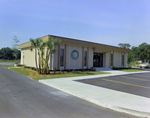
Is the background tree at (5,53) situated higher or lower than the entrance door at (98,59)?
higher

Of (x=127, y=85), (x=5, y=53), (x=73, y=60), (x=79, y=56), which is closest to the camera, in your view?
(x=127, y=85)

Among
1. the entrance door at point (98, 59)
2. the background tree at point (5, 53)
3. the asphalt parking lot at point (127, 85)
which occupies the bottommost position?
the asphalt parking lot at point (127, 85)

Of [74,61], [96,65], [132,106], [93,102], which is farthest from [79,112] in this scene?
[96,65]

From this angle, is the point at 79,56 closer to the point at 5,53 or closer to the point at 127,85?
the point at 127,85

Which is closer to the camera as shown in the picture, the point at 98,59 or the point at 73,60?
the point at 73,60

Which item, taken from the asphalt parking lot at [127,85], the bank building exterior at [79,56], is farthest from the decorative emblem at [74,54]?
the asphalt parking lot at [127,85]

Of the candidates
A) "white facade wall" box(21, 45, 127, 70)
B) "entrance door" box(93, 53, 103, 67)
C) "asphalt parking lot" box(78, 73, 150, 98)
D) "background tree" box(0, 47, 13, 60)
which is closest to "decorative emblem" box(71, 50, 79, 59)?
"white facade wall" box(21, 45, 127, 70)

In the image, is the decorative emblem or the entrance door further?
the entrance door

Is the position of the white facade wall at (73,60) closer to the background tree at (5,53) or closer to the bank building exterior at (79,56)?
Result: the bank building exterior at (79,56)

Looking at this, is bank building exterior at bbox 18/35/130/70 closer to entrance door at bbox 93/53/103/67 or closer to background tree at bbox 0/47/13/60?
entrance door at bbox 93/53/103/67

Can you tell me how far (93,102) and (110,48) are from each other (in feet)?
62.8

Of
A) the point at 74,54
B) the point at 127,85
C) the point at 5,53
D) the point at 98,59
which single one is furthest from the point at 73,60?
the point at 5,53

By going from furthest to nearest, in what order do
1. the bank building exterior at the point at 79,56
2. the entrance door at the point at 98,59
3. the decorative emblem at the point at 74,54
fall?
the entrance door at the point at 98,59, the decorative emblem at the point at 74,54, the bank building exterior at the point at 79,56

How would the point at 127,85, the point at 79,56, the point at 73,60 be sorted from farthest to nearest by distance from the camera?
the point at 79,56 < the point at 73,60 < the point at 127,85
